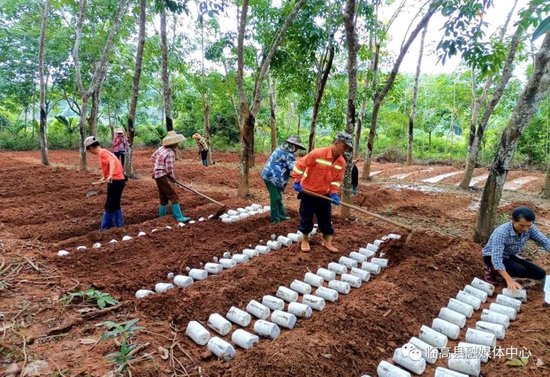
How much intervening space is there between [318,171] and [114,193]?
10.1ft

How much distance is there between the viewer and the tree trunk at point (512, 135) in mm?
4426

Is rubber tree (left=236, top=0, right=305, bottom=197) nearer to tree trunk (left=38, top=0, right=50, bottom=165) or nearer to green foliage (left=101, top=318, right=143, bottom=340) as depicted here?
green foliage (left=101, top=318, right=143, bottom=340)

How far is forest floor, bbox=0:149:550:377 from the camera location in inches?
103

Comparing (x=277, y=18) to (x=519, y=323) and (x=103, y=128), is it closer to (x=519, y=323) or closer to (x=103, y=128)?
(x=519, y=323)

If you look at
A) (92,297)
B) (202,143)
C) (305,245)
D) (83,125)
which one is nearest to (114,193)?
(92,297)

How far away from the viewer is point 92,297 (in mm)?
3432

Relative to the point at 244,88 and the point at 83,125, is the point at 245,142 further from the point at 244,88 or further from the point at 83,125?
the point at 83,125

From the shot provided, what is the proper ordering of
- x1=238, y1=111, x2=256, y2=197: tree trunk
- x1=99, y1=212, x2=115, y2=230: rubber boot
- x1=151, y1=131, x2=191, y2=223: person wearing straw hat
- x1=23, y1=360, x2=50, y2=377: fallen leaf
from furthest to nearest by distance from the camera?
1. x1=238, y1=111, x2=256, y2=197: tree trunk
2. x1=151, y1=131, x2=191, y2=223: person wearing straw hat
3. x1=99, y1=212, x2=115, y2=230: rubber boot
4. x1=23, y1=360, x2=50, y2=377: fallen leaf

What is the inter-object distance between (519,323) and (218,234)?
373 centimetres

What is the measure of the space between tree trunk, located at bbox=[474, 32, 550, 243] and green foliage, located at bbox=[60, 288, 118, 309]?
15.4 feet

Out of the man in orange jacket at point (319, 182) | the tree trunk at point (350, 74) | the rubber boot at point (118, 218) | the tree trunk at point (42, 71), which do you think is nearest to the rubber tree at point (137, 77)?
the tree trunk at point (42, 71)

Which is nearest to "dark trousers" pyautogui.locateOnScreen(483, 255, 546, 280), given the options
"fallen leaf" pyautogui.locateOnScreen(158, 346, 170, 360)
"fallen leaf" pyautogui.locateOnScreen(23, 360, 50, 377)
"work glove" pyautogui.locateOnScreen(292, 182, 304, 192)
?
"work glove" pyautogui.locateOnScreen(292, 182, 304, 192)

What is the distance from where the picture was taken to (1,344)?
8.72 feet

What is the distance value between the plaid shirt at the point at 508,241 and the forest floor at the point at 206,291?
45cm
